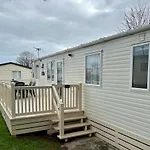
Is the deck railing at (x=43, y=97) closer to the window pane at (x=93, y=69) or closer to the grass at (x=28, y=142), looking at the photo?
the window pane at (x=93, y=69)

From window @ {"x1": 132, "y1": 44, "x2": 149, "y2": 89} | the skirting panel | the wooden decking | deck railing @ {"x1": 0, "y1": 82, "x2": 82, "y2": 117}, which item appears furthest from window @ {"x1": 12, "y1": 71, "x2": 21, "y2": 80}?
window @ {"x1": 132, "y1": 44, "x2": 149, "y2": 89}

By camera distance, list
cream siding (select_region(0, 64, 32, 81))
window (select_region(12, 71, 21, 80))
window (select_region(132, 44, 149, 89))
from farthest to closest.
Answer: window (select_region(12, 71, 21, 80))
cream siding (select_region(0, 64, 32, 81))
window (select_region(132, 44, 149, 89))

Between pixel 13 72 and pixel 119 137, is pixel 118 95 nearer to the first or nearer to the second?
pixel 119 137

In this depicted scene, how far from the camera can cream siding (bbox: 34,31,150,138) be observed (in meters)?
3.72

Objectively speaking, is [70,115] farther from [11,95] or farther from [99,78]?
[11,95]

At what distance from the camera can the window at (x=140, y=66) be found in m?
3.58

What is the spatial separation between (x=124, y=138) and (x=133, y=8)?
13183 millimetres

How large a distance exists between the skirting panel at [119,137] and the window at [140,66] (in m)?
1.21

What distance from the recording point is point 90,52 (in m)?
5.47

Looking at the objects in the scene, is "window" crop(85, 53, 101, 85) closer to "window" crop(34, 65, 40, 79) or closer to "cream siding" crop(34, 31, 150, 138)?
"cream siding" crop(34, 31, 150, 138)

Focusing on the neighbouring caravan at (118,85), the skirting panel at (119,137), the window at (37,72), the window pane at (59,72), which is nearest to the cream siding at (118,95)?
the neighbouring caravan at (118,85)

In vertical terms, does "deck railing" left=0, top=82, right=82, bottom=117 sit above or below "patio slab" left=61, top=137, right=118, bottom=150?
above

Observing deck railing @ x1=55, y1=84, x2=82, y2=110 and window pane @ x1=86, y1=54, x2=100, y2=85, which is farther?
deck railing @ x1=55, y1=84, x2=82, y2=110

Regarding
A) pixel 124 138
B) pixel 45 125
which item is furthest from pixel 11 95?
pixel 124 138
